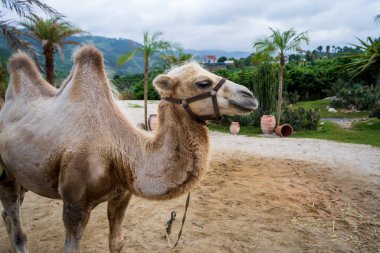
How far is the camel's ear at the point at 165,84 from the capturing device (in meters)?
2.77

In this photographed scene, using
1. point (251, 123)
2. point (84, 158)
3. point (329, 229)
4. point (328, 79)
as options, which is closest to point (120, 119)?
point (84, 158)

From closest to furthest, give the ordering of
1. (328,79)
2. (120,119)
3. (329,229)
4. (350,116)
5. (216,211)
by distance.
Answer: (120,119), (329,229), (216,211), (350,116), (328,79)

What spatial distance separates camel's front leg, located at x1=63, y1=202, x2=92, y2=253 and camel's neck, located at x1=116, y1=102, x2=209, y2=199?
0.46 metres

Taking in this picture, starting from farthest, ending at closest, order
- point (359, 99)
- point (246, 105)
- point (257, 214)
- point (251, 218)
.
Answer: point (359, 99) < point (257, 214) < point (251, 218) < point (246, 105)

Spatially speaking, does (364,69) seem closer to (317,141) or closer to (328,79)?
(328,79)

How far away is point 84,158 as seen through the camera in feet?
8.82

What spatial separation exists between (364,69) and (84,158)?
23.0m

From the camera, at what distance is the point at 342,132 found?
513 inches

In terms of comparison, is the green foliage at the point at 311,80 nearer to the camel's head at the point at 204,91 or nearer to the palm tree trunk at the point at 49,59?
the palm tree trunk at the point at 49,59

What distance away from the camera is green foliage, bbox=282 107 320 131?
1391 cm

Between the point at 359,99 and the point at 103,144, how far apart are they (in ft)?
60.2

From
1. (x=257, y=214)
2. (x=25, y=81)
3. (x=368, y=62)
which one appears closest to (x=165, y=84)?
(x=25, y=81)

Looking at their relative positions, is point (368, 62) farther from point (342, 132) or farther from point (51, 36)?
point (51, 36)

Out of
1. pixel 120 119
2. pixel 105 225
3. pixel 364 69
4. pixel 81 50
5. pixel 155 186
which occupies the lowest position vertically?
pixel 105 225
